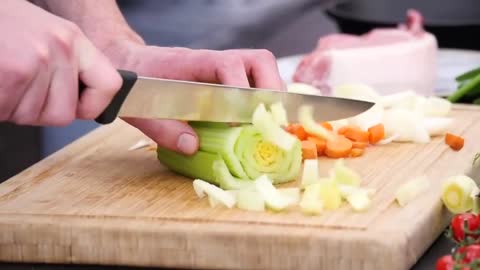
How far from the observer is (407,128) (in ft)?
7.68

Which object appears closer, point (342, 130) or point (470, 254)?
point (470, 254)

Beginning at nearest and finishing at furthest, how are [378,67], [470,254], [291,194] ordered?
1. [470,254]
2. [291,194]
3. [378,67]

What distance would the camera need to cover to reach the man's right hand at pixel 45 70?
1680 mm

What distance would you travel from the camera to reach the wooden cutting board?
1748mm

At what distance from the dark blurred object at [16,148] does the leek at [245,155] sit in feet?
2.98

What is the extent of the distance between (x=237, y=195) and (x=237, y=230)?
0.15 metres

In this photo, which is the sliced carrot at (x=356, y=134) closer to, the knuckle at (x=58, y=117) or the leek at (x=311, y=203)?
the leek at (x=311, y=203)

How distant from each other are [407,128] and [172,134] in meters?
0.52

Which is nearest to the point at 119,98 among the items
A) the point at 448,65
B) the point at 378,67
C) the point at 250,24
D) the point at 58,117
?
the point at 58,117

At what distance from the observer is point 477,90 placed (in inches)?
109

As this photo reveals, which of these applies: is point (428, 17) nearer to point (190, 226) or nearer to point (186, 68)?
point (186, 68)

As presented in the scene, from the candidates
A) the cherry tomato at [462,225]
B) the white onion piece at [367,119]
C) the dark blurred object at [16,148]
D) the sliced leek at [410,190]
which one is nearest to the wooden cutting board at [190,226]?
the sliced leek at [410,190]

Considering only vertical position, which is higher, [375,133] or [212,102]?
[212,102]

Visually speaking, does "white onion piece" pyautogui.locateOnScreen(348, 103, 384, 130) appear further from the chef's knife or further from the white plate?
the white plate
